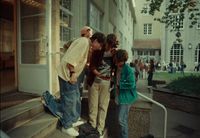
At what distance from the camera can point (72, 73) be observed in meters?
4.27

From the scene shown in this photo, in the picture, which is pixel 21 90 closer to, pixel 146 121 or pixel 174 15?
pixel 146 121

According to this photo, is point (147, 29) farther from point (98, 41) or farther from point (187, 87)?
point (98, 41)

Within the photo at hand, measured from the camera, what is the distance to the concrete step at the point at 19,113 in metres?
4.02

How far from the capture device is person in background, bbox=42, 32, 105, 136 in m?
4.18

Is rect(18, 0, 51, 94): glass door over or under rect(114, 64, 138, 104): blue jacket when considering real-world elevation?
over

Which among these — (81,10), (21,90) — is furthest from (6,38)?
(21,90)

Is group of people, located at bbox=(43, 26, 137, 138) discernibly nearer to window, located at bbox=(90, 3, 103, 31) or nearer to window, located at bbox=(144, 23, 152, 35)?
window, located at bbox=(90, 3, 103, 31)

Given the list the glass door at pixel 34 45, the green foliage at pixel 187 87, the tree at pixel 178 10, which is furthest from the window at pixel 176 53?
the glass door at pixel 34 45

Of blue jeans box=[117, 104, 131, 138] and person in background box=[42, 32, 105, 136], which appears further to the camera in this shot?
blue jeans box=[117, 104, 131, 138]

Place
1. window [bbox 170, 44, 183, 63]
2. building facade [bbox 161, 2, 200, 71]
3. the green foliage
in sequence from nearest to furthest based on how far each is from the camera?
the green foliage, building facade [bbox 161, 2, 200, 71], window [bbox 170, 44, 183, 63]

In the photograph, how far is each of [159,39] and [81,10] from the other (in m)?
36.0

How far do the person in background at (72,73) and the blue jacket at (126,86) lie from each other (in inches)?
24.8

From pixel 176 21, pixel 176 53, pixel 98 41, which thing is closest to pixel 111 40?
pixel 98 41

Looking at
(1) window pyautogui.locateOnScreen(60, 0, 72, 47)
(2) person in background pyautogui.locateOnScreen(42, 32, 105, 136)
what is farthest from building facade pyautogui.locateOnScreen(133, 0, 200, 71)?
(2) person in background pyautogui.locateOnScreen(42, 32, 105, 136)
